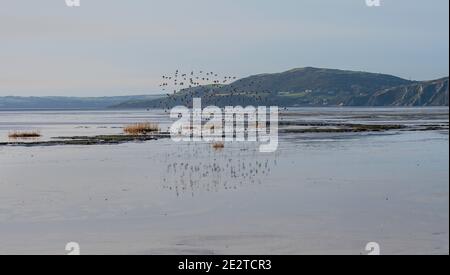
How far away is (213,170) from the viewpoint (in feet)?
117

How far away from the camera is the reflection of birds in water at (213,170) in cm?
2977

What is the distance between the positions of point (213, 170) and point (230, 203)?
10.8m

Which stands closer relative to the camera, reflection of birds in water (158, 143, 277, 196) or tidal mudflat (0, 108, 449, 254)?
tidal mudflat (0, 108, 449, 254)

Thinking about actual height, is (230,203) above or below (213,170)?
below

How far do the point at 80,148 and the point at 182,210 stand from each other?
3068cm

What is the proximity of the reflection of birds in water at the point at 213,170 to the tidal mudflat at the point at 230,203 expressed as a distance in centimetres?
6

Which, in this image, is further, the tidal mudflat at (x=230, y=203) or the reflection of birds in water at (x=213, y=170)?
the reflection of birds in water at (x=213, y=170)

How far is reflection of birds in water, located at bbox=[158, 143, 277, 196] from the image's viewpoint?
29766mm

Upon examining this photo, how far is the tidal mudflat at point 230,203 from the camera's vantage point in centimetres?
1859

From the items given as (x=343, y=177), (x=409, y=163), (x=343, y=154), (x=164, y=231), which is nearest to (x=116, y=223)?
(x=164, y=231)

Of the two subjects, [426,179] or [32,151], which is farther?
[32,151]

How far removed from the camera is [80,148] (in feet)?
173

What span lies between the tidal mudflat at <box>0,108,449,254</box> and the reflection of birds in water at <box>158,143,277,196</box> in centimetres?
6
